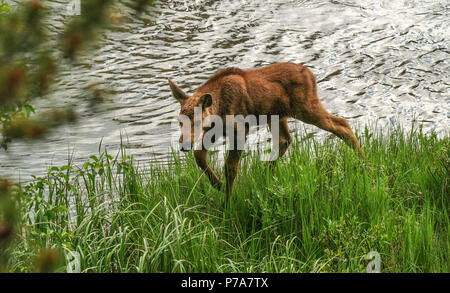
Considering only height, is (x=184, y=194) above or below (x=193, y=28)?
below

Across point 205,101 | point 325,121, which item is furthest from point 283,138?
point 205,101

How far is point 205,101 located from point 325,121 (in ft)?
6.39

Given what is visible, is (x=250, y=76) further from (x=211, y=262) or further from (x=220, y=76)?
(x=211, y=262)

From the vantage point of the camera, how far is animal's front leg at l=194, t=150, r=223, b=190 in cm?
632

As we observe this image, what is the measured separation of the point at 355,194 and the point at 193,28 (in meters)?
10.3

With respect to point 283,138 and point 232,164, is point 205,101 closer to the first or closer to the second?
point 232,164

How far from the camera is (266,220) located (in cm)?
562

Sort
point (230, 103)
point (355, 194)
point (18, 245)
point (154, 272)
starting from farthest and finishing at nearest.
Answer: point (230, 103), point (355, 194), point (18, 245), point (154, 272)

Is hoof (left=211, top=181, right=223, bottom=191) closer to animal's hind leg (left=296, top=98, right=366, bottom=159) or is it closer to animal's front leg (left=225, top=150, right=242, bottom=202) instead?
animal's front leg (left=225, top=150, right=242, bottom=202)

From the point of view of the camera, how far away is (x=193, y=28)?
15344 millimetres

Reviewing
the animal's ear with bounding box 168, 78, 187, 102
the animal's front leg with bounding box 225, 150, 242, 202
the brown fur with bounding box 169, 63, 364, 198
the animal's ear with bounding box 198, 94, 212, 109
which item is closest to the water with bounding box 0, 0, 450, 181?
the brown fur with bounding box 169, 63, 364, 198

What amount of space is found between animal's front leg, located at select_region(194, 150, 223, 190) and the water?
284cm

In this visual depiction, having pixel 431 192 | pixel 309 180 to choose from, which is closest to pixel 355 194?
pixel 309 180

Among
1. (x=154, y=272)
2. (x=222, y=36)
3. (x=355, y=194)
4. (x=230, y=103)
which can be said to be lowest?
(x=154, y=272)
